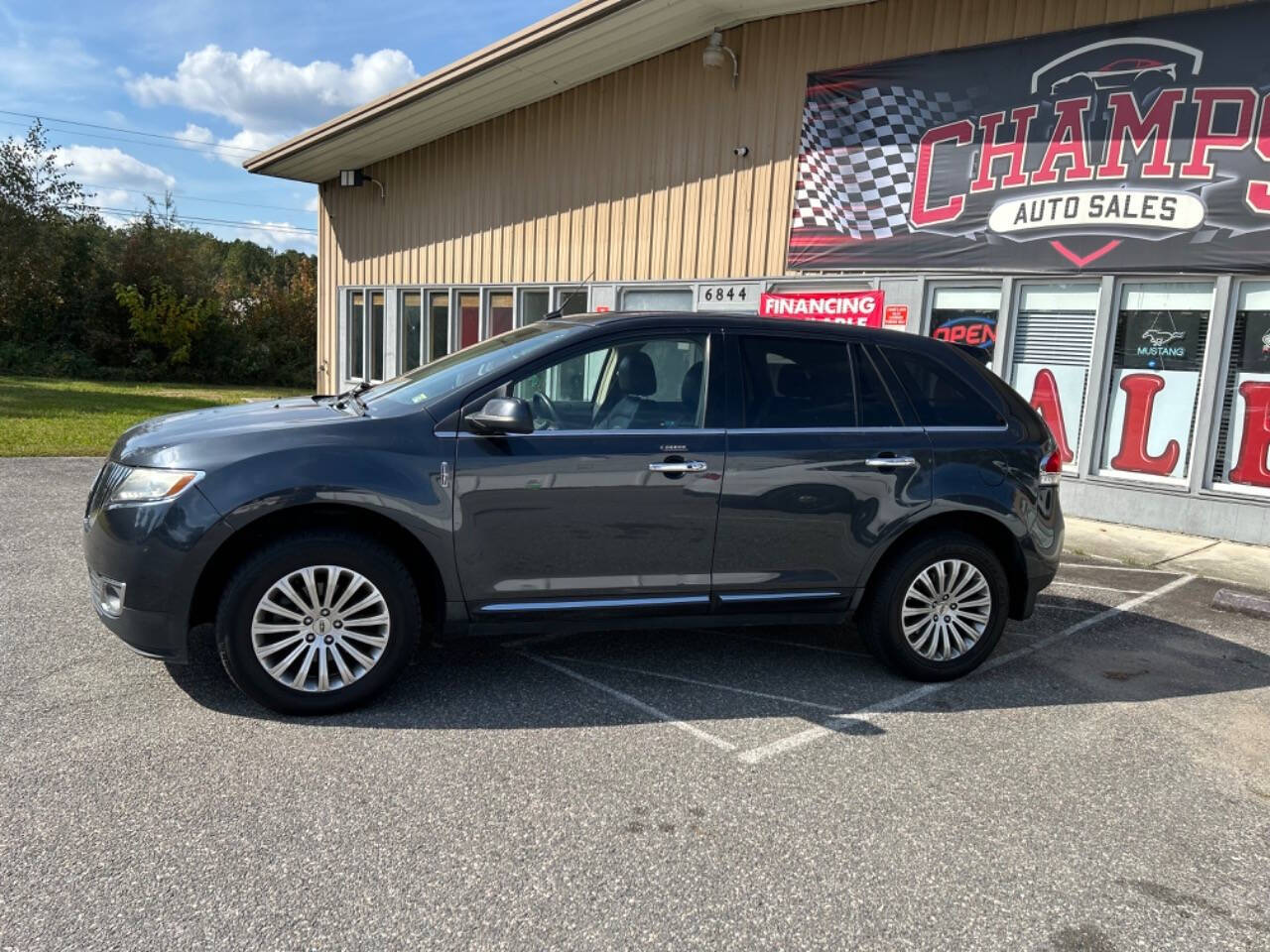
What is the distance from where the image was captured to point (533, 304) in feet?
47.8

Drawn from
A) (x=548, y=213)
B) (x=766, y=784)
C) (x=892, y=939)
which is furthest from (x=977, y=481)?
(x=548, y=213)

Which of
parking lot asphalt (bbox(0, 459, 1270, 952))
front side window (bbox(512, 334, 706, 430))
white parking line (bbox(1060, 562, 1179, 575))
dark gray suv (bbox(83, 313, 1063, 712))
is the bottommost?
parking lot asphalt (bbox(0, 459, 1270, 952))

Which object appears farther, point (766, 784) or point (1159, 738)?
point (1159, 738)

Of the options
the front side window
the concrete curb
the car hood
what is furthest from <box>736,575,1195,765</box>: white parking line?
the car hood

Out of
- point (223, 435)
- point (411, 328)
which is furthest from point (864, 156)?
point (411, 328)

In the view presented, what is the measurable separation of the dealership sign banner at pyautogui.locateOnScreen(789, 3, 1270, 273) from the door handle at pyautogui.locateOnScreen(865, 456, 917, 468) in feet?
17.9

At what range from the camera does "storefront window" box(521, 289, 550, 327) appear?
567 inches

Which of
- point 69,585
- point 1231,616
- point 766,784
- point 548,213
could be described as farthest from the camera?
point 548,213

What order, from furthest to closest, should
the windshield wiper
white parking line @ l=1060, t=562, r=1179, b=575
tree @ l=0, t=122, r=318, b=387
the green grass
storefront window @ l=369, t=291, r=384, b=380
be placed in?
tree @ l=0, t=122, r=318, b=387
storefront window @ l=369, t=291, r=384, b=380
the green grass
white parking line @ l=1060, t=562, r=1179, b=575
the windshield wiper

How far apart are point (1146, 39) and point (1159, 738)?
706cm

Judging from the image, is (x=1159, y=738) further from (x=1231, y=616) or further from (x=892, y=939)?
(x=1231, y=616)

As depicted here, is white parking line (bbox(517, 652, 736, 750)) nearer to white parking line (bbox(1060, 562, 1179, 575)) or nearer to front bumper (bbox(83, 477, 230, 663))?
front bumper (bbox(83, 477, 230, 663))

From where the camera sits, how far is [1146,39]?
8.42 meters

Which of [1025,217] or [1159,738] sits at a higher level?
[1025,217]
